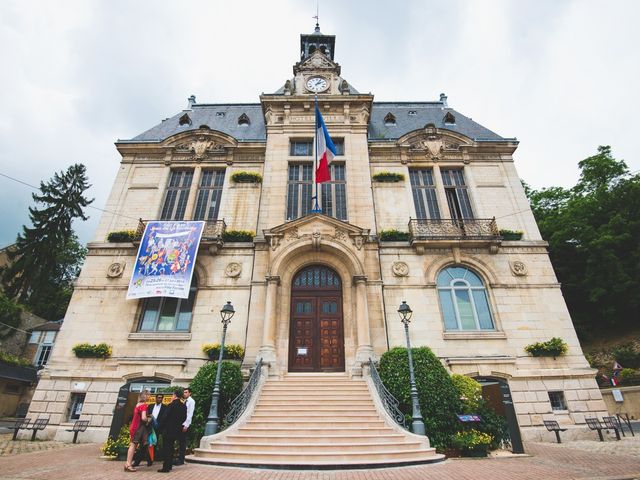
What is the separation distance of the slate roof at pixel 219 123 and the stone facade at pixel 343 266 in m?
0.60

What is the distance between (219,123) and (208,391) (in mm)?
17321

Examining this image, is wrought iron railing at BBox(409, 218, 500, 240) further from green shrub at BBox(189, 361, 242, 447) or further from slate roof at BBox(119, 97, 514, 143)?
green shrub at BBox(189, 361, 242, 447)

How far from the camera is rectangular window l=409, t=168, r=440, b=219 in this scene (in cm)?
1669

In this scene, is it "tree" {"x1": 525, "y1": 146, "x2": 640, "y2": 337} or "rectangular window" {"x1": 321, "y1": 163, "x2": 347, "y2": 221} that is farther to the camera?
"tree" {"x1": 525, "y1": 146, "x2": 640, "y2": 337}

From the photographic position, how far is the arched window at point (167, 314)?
14.0 m

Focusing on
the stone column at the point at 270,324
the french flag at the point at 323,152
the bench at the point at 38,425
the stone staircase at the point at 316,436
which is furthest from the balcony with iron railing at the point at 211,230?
the bench at the point at 38,425

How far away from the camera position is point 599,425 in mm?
11562

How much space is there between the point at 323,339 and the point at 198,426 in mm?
5807

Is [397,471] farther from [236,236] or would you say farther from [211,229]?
[211,229]

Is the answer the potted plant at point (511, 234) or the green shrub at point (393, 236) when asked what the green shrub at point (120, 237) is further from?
the potted plant at point (511, 234)

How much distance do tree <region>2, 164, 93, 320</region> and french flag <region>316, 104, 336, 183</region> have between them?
36.0m

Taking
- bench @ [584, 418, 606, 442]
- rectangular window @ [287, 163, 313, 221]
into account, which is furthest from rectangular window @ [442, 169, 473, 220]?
bench @ [584, 418, 606, 442]

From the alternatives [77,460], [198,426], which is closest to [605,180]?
[198,426]

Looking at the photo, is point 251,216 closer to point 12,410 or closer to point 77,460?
point 77,460
